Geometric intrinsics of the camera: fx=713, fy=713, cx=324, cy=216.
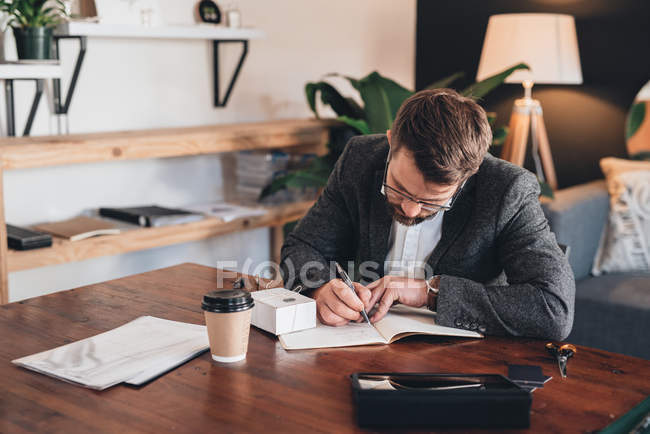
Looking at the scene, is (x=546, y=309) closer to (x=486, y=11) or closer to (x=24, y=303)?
(x=24, y=303)

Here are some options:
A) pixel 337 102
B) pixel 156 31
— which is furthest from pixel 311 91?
pixel 156 31

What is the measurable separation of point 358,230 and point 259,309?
0.54 meters

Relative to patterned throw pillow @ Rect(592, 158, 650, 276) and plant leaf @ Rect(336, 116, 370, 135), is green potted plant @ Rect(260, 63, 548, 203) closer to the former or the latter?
plant leaf @ Rect(336, 116, 370, 135)

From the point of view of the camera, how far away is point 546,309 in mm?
1421

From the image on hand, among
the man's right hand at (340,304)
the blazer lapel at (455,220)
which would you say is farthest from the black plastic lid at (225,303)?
the blazer lapel at (455,220)

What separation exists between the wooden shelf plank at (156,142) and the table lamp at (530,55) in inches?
33.1

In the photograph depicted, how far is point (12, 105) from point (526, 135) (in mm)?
2162

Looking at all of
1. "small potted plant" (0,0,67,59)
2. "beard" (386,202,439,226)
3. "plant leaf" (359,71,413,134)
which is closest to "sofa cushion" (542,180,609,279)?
"plant leaf" (359,71,413,134)

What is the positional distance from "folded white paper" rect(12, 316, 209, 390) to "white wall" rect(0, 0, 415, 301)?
1.41 meters

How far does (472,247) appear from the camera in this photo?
164 centimetres

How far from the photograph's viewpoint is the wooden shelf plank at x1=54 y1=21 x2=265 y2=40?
2375 mm

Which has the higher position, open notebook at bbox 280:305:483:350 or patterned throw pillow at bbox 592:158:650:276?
open notebook at bbox 280:305:483:350

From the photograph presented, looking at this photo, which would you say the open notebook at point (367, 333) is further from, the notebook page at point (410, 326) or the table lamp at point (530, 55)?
the table lamp at point (530, 55)

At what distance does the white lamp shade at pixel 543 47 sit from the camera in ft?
10.3
